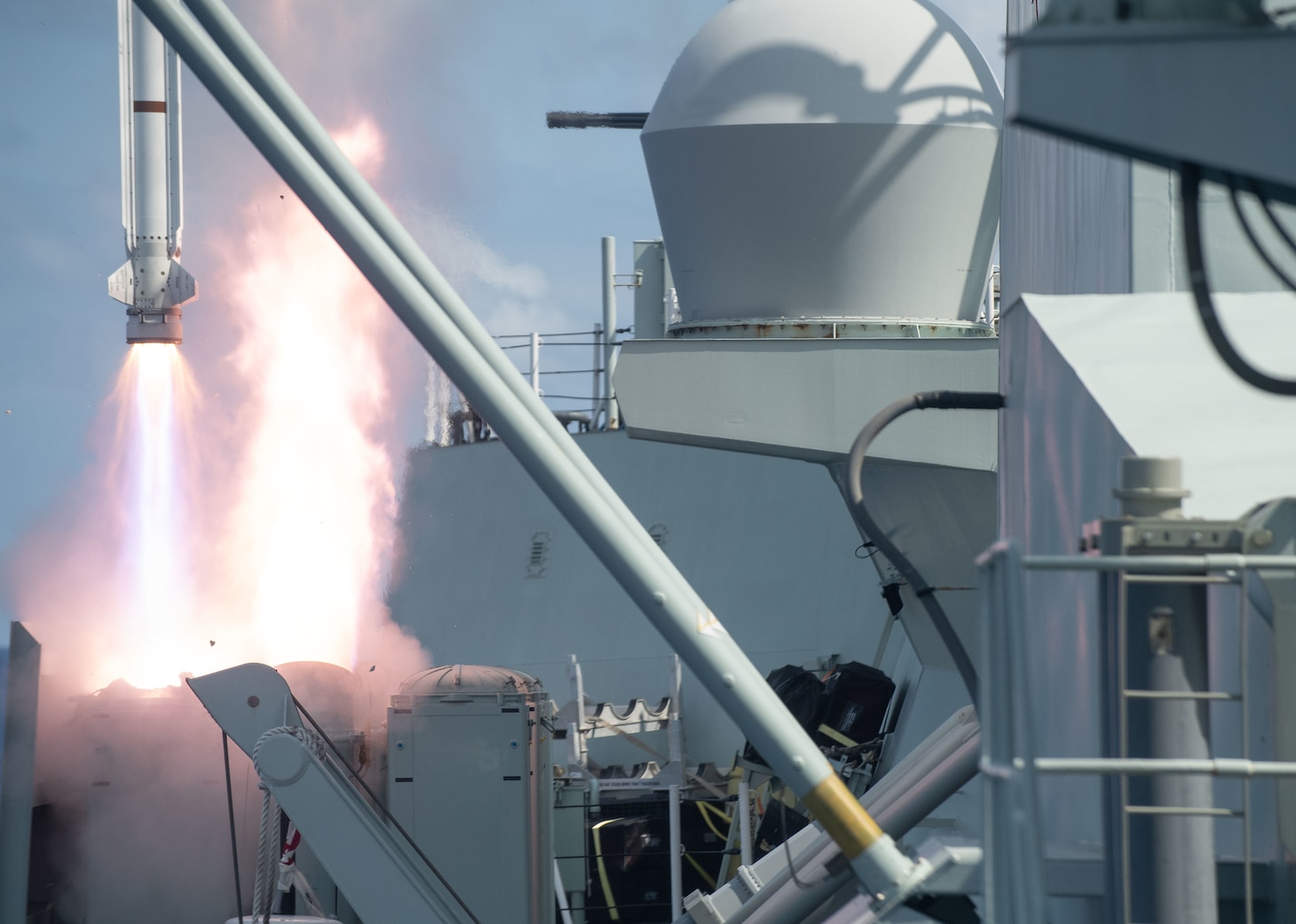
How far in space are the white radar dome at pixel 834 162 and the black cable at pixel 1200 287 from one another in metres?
5.19

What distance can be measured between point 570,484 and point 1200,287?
1.64m

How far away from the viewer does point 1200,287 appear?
2146 mm

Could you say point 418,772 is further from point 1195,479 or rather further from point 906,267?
point 1195,479

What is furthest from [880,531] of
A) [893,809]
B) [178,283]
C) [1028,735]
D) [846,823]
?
[178,283]

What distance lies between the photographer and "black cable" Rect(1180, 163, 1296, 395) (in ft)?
6.91

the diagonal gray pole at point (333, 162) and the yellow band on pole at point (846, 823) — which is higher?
the diagonal gray pole at point (333, 162)

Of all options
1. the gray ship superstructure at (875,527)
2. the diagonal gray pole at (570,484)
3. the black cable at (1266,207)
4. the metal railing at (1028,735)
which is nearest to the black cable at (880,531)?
the gray ship superstructure at (875,527)

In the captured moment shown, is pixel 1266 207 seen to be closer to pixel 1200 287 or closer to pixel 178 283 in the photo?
pixel 1200 287

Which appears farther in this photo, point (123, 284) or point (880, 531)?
point (123, 284)

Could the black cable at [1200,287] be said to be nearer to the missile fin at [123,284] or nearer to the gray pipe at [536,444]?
the gray pipe at [536,444]

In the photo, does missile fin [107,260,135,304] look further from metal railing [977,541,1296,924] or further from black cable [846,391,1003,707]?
metal railing [977,541,1296,924]

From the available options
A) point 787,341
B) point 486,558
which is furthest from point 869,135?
point 486,558

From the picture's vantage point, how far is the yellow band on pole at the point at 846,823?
3.04 meters

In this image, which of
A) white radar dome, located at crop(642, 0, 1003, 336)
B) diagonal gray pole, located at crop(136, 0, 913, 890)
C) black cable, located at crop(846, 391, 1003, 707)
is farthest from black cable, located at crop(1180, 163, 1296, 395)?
white radar dome, located at crop(642, 0, 1003, 336)
